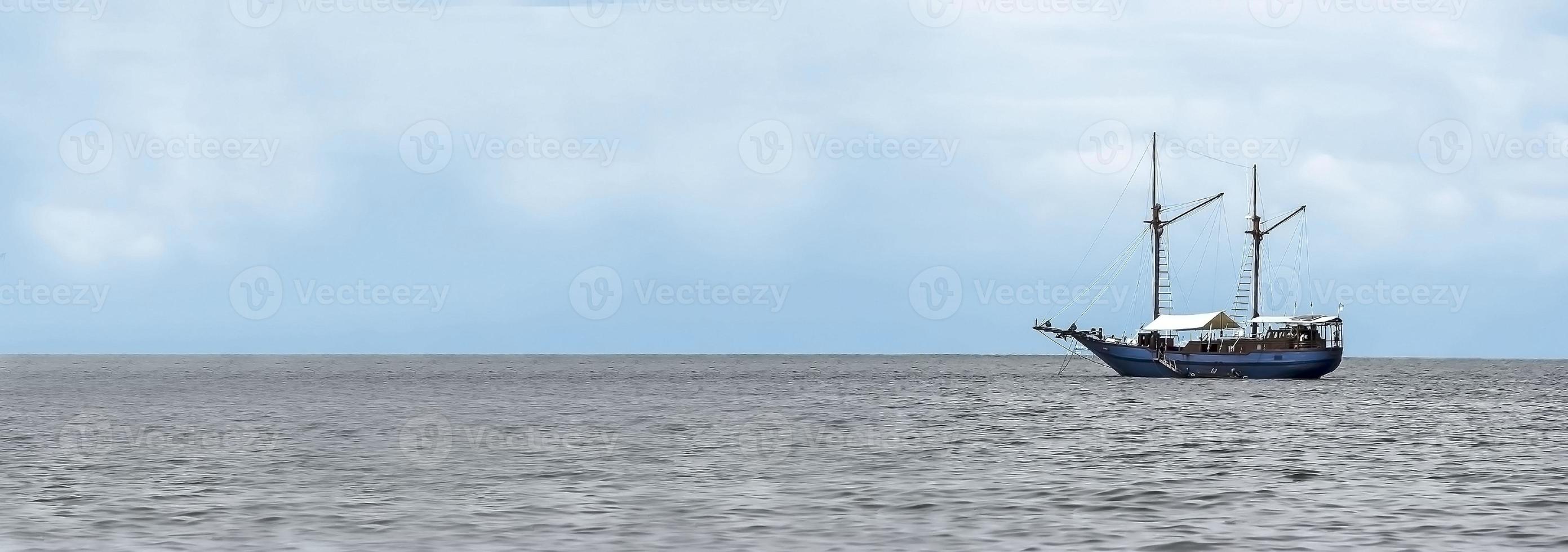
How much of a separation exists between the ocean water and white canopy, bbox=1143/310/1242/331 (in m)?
48.0

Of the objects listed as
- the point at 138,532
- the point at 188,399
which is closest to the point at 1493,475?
the point at 138,532

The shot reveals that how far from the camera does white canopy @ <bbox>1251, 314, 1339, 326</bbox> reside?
370ft

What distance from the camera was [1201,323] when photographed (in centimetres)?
11862

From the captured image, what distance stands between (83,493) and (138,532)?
682 centimetres

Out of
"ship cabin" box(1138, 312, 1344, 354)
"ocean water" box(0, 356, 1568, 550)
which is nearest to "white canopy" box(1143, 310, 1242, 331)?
"ship cabin" box(1138, 312, 1344, 354)

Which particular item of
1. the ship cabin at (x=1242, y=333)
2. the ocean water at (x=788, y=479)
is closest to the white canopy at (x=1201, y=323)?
the ship cabin at (x=1242, y=333)

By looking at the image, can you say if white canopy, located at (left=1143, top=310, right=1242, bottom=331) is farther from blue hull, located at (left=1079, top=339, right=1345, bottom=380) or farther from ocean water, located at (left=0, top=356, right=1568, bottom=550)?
ocean water, located at (left=0, top=356, right=1568, bottom=550)

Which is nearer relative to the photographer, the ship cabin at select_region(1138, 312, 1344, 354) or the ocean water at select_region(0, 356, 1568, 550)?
the ocean water at select_region(0, 356, 1568, 550)

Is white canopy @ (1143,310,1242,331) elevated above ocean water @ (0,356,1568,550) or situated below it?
above

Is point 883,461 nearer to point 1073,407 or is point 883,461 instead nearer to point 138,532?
point 138,532

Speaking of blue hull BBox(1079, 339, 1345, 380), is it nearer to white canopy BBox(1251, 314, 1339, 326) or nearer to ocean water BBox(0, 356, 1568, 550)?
white canopy BBox(1251, 314, 1339, 326)

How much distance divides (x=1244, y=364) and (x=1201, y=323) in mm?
6919

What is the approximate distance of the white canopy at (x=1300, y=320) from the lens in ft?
370

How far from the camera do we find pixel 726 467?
34.9m
